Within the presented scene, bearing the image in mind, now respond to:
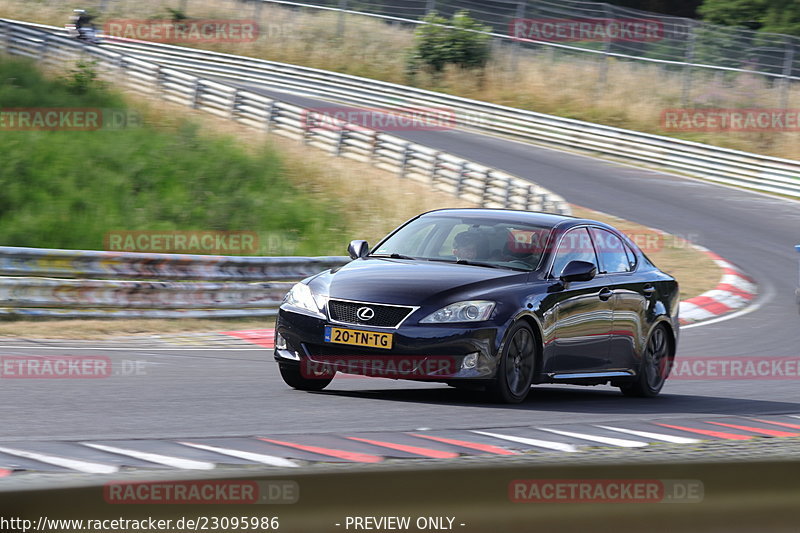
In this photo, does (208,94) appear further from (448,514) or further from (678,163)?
(448,514)

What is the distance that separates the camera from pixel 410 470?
12.1 ft

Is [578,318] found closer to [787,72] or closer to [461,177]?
[461,177]

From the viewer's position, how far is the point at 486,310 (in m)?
8.35

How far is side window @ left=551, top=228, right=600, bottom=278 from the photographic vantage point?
9289mm

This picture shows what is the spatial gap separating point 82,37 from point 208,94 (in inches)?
458

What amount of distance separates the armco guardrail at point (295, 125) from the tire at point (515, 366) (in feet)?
47.3

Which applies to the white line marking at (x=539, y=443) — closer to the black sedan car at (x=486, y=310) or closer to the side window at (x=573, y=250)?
the black sedan car at (x=486, y=310)

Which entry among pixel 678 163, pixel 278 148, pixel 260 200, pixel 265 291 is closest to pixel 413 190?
pixel 278 148

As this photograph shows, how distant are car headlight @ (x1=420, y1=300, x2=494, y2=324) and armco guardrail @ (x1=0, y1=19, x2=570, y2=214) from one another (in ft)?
48.8

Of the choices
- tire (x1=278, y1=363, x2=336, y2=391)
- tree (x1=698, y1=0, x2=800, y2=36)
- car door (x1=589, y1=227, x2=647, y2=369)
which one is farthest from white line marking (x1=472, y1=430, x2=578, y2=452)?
tree (x1=698, y1=0, x2=800, y2=36)

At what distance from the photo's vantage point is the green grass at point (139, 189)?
59.2 ft

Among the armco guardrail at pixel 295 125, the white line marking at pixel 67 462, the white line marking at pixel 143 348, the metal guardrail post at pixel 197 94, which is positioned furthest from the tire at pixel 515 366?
the metal guardrail post at pixel 197 94

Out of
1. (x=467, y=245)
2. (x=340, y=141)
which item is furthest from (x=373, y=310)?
(x=340, y=141)

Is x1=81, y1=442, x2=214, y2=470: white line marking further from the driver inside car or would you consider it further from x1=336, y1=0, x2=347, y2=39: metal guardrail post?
x1=336, y1=0, x2=347, y2=39: metal guardrail post
